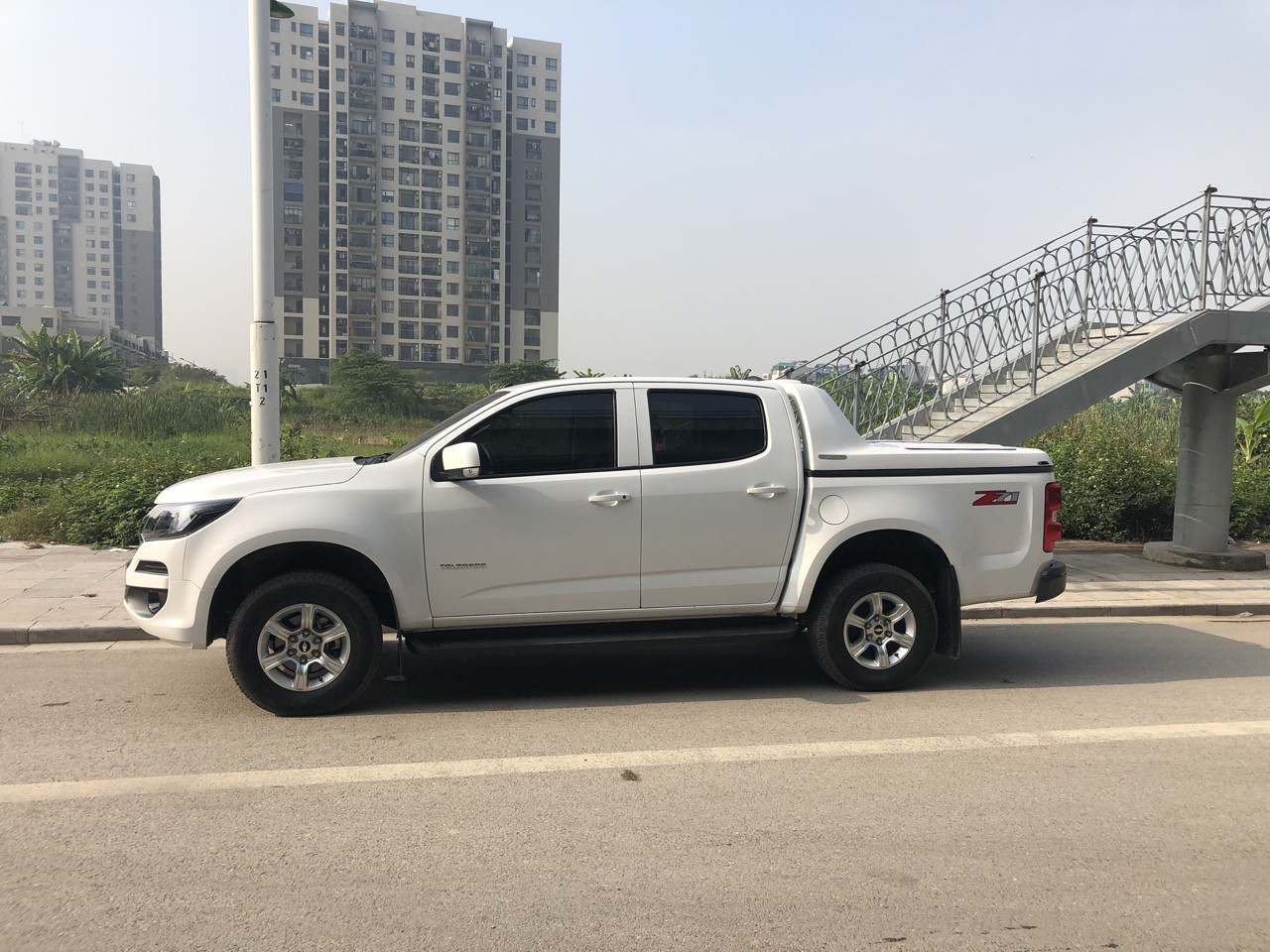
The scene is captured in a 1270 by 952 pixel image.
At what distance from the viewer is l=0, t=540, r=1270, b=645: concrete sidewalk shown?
7621mm

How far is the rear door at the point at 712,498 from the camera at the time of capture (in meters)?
5.86

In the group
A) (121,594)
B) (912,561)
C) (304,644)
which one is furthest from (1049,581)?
(121,594)

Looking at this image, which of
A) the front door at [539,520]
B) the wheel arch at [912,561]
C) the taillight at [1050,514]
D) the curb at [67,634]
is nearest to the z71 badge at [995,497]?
the taillight at [1050,514]

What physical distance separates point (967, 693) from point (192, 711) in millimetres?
4694

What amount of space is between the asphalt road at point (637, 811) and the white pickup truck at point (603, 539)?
45cm

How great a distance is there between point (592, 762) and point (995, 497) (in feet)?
10.2

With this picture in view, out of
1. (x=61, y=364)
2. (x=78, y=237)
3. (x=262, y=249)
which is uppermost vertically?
(x=78, y=237)

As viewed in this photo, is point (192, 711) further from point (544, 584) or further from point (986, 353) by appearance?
point (986, 353)

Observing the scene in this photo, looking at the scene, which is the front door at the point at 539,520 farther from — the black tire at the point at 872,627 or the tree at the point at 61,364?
the tree at the point at 61,364

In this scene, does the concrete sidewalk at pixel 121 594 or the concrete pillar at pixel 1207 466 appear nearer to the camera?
the concrete sidewalk at pixel 121 594

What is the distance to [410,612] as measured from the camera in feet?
18.4

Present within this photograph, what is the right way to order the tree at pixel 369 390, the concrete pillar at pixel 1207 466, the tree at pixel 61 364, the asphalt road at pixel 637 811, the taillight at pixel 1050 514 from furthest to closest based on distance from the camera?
the tree at pixel 369 390
the tree at pixel 61 364
the concrete pillar at pixel 1207 466
the taillight at pixel 1050 514
the asphalt road at pixel 637 811

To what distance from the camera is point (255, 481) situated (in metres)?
5.56

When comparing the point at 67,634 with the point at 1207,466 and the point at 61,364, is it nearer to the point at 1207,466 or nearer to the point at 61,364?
the point at 1207,466
